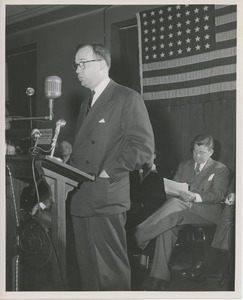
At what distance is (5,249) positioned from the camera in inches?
77.1

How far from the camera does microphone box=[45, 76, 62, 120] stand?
1.95m

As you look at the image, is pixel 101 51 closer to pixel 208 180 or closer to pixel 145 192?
pixel 145 192

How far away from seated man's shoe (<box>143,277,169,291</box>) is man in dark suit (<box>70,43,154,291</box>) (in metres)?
0.11

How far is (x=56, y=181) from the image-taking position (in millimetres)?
1751

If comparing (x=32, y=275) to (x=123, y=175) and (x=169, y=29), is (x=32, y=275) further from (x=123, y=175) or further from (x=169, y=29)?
(x=169, y=29)

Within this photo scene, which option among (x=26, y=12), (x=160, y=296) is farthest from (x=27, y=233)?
(x=26, y=12)

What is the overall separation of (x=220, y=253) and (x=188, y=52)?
1137 mm

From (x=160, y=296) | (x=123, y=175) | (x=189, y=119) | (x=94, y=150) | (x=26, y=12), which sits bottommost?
(x=160, y=296)

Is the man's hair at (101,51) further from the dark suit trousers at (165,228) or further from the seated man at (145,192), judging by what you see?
the dark suit trousers at (165,228)

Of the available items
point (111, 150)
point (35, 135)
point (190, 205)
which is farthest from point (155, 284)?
point (35, 135)

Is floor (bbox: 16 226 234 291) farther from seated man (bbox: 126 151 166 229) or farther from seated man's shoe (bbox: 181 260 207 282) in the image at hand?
seated man (bbox: 126 151 166 229)

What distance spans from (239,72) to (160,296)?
1337mm

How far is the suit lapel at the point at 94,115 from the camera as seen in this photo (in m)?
1.94

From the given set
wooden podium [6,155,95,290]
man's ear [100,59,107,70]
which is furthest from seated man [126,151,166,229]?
man's ear [100,59,107,70]
